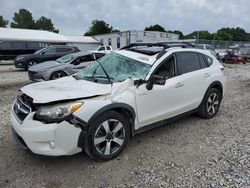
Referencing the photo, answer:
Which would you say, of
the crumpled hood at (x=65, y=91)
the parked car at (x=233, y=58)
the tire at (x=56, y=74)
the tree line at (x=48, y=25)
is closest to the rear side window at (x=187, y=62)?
the crumpled hood at (x=65, y=91)

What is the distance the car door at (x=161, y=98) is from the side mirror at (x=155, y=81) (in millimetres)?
67

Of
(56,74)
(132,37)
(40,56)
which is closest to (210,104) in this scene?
(56,74)

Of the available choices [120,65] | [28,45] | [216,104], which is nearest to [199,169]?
[120,65]

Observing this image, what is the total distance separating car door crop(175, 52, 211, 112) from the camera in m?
4.45

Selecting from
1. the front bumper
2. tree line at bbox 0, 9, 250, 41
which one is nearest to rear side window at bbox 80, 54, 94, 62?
the front bumper

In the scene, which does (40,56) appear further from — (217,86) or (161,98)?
(161,98)

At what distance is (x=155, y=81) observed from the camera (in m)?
3.67

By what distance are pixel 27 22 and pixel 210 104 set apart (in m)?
84.5

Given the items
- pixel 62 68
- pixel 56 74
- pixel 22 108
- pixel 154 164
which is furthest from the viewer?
pixel 62 68

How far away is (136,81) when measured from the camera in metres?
3.66

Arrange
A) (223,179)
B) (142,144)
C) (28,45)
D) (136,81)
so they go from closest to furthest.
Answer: (223,179), (136,81), (142,144), (28,45)

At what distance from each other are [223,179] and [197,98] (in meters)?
1.99

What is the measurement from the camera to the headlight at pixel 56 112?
2973 mm

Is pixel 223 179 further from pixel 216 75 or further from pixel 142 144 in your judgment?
pixel 216 75
